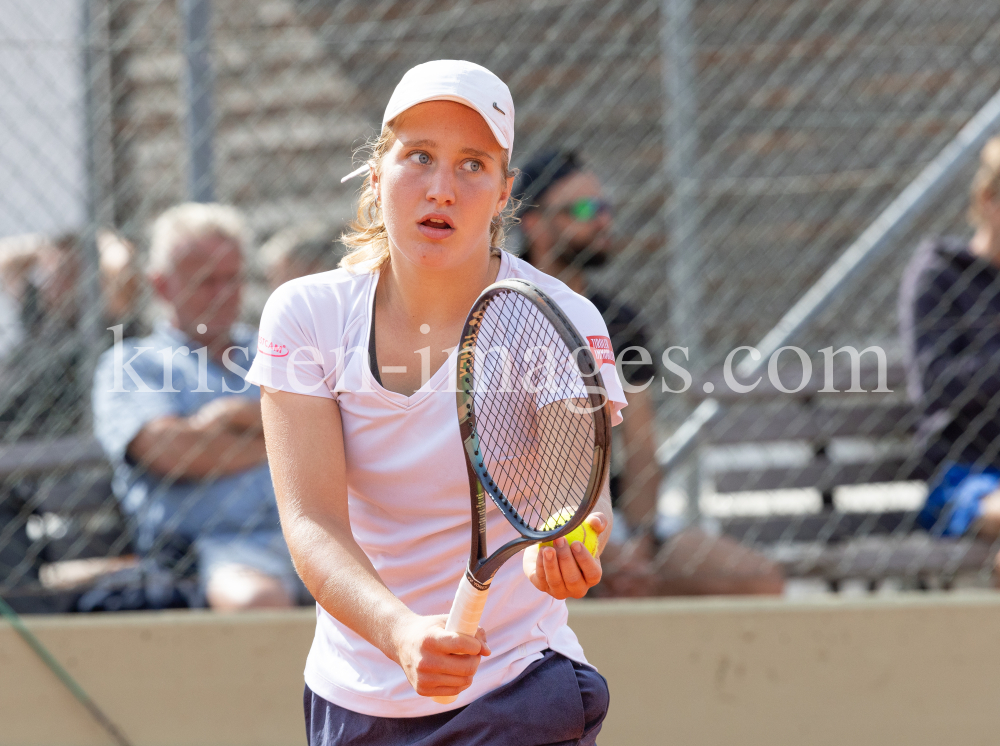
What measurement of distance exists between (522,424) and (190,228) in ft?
6.50

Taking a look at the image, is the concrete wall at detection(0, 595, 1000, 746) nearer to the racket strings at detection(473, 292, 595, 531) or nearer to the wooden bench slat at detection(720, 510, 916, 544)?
the wooden bench slat at detection(720, 510, 916, 544)

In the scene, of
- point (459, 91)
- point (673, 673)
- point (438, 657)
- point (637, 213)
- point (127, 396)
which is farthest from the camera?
point (637, 213)

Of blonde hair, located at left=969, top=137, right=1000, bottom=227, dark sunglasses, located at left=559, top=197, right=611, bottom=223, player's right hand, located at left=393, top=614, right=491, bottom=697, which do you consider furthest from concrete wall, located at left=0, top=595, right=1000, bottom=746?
player's right hand, located at left=393, top=614, right=491, bottom=697

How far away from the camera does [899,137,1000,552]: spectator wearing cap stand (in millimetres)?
3387

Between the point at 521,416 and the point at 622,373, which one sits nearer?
the point at 521,416

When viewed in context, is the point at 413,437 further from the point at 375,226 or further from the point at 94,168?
the point at 94,168

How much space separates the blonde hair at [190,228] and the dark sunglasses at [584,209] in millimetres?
1049

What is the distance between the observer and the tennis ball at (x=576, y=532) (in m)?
1.40

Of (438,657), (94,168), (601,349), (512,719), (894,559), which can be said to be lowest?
(894,559)

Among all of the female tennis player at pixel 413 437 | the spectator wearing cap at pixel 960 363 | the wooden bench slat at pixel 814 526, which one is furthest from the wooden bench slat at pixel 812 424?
the female tennis player at pixel 413 437

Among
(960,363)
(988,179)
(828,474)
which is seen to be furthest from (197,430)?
(988,179)

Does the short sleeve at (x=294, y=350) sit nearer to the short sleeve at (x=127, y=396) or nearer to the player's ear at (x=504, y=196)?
the player's ear at (x=504, y=196)

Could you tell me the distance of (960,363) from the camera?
137 inches

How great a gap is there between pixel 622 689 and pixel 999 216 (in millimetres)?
2089
